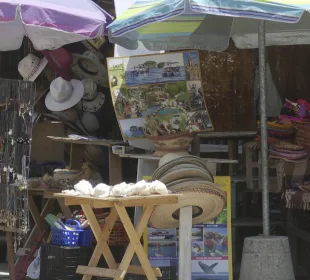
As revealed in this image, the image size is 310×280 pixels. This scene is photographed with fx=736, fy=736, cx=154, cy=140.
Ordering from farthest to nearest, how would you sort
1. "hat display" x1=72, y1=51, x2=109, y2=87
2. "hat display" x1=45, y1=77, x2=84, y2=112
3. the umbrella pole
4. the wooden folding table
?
"hat display" x1=72, y1=51, x2=109, y2=87
"hat display" x1=45, y1=77, x2=84, y2=112
the umbrella pole
the wooden folding table

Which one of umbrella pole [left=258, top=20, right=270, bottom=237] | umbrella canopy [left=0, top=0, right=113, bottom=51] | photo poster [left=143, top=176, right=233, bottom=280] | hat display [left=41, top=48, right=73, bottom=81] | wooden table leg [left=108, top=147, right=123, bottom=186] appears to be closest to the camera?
umbrella canopy [left=0, top=0, right=113, bottom=51]

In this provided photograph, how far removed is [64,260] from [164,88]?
187 centimetres

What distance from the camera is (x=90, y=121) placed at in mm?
8445

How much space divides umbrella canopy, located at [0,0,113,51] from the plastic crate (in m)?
1.92

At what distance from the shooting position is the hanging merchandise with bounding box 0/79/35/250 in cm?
687

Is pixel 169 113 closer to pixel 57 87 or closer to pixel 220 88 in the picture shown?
pixel 220 88

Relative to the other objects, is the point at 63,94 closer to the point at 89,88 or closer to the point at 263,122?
the point at 89,88

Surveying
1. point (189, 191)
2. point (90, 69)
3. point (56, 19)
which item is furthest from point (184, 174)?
point (90, 69)

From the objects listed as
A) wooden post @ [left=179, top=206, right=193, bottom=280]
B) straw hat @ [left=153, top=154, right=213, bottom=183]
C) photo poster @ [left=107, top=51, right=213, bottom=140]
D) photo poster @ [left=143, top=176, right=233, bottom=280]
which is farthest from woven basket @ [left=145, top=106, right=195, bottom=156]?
wooden post @ [left=179, top=206, right=193, bottom=280]

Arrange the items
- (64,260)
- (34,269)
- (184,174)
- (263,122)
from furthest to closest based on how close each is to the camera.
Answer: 1. (34,269)
2. (64,260)
3. (263,122)
4. (184,174)

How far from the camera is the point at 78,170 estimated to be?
7.89 meters

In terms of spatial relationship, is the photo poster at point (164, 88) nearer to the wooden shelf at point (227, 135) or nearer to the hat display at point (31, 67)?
the wooden shelf at point (227, 135)

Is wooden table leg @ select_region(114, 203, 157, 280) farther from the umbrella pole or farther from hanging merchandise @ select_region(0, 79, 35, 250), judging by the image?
hanging merchandise @ select_region(0, 79, 35, 250)

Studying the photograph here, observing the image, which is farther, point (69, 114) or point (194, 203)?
point (69, 114)
